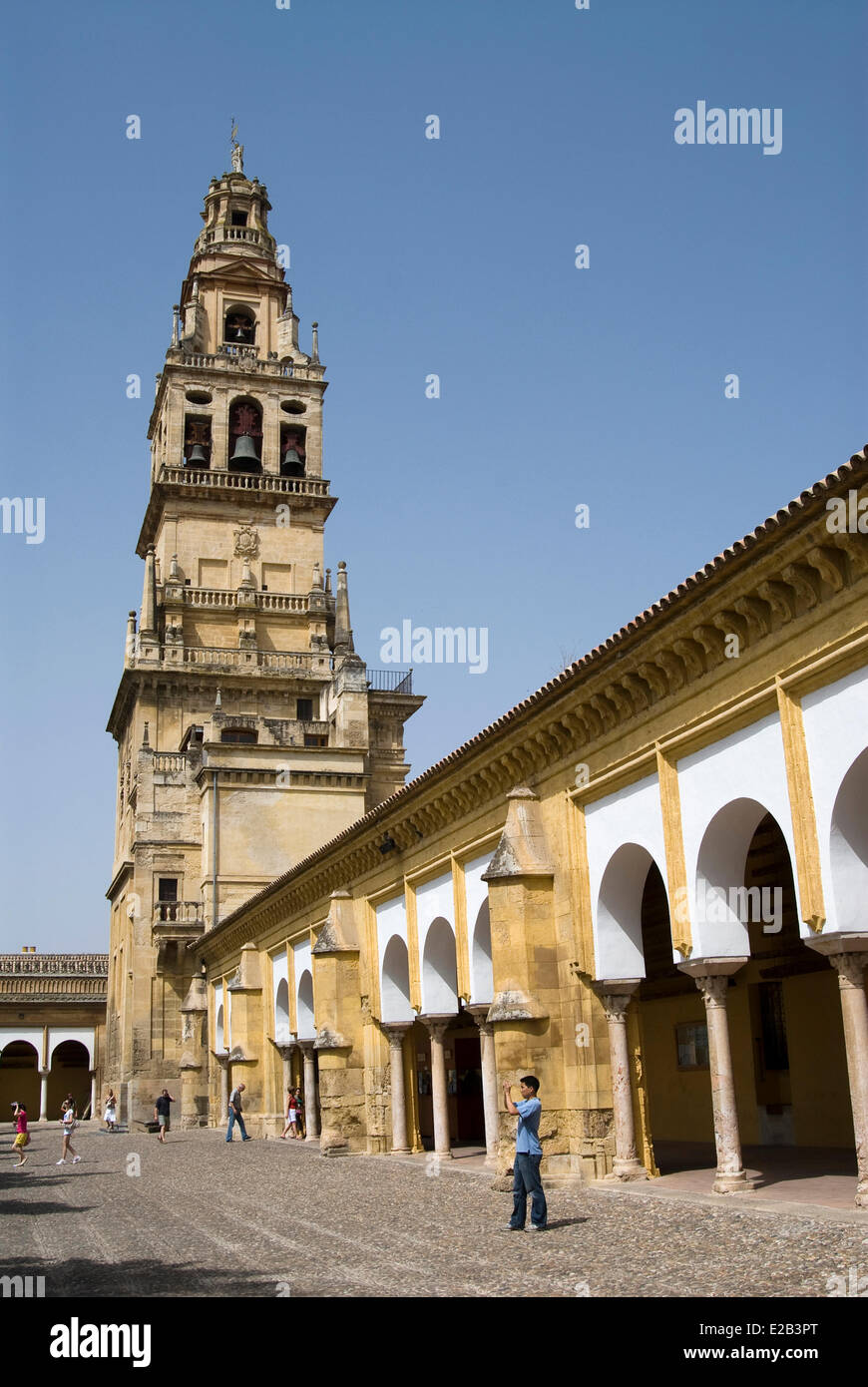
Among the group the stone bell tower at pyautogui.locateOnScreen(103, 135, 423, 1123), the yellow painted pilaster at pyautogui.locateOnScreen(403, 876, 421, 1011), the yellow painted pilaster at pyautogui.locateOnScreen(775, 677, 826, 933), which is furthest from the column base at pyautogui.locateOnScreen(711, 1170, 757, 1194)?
the stone bell tower at pyautogui.locateOnScreen(103, 135, 423, 1123)

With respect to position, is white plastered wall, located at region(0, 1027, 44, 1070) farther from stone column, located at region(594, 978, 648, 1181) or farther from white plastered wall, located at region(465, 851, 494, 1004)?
stone column, located at region(594, 978, 648, 1181)

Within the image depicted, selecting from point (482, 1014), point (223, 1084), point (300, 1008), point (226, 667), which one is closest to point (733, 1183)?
point (482, 1014)

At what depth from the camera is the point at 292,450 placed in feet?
175

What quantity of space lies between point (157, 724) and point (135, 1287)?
38.6 m

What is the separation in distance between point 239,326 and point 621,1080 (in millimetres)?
46520

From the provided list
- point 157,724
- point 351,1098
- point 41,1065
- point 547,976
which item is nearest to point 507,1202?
point 547,976

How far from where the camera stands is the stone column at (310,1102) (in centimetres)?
3103

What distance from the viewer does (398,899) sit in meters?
23.7

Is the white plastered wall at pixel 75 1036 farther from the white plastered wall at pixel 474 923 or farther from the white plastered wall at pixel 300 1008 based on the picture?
the white plastered wall at pixel 474 923

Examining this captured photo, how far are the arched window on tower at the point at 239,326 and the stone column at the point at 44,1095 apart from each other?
33533 mm

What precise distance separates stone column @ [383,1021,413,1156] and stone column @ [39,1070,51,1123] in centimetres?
3793

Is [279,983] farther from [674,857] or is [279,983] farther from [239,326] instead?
[239,326]

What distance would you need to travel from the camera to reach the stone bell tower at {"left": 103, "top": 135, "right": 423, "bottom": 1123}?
140 ft
